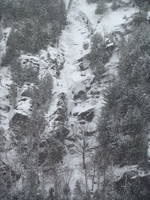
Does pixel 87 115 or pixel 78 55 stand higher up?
pixel 78 55

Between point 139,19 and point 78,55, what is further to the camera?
point 78,55

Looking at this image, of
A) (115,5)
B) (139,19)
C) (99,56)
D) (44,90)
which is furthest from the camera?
(115,5)

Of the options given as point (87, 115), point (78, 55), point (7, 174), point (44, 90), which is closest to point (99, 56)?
point (78, 55)

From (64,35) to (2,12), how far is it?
453 inches

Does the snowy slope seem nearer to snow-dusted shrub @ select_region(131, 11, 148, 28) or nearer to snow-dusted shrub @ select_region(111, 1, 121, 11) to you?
snow-dusted shrub @ select_region(111, 1, 121, 11)

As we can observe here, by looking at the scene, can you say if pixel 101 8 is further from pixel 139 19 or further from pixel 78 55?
pixel 78 55

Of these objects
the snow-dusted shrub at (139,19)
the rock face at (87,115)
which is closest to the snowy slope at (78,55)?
the rock face at (87,115)

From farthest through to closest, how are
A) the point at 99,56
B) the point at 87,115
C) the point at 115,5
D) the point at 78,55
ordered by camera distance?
the point at 115,5 < the point at 78,55 < the point at 99,56 < the point at 87,115

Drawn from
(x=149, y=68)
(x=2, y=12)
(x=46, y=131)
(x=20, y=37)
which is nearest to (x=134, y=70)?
(x=149, y=68)

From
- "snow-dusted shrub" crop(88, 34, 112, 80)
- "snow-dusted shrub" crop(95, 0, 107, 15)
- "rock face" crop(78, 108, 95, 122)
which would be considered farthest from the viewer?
"snow-dusted shrub" crop(95, 0, 107, 15)

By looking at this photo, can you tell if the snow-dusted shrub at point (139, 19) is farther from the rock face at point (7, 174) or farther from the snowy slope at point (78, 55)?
the rock face at point (7, 174)

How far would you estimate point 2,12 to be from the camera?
50.0 metres

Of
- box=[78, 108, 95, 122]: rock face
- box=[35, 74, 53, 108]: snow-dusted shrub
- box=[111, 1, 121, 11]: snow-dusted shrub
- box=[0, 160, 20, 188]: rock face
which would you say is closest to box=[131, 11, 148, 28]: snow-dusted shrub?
box=[111, 1, 121, 11]: snow-dusted shrub

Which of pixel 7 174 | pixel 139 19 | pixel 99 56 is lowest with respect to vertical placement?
pixel 7 174
